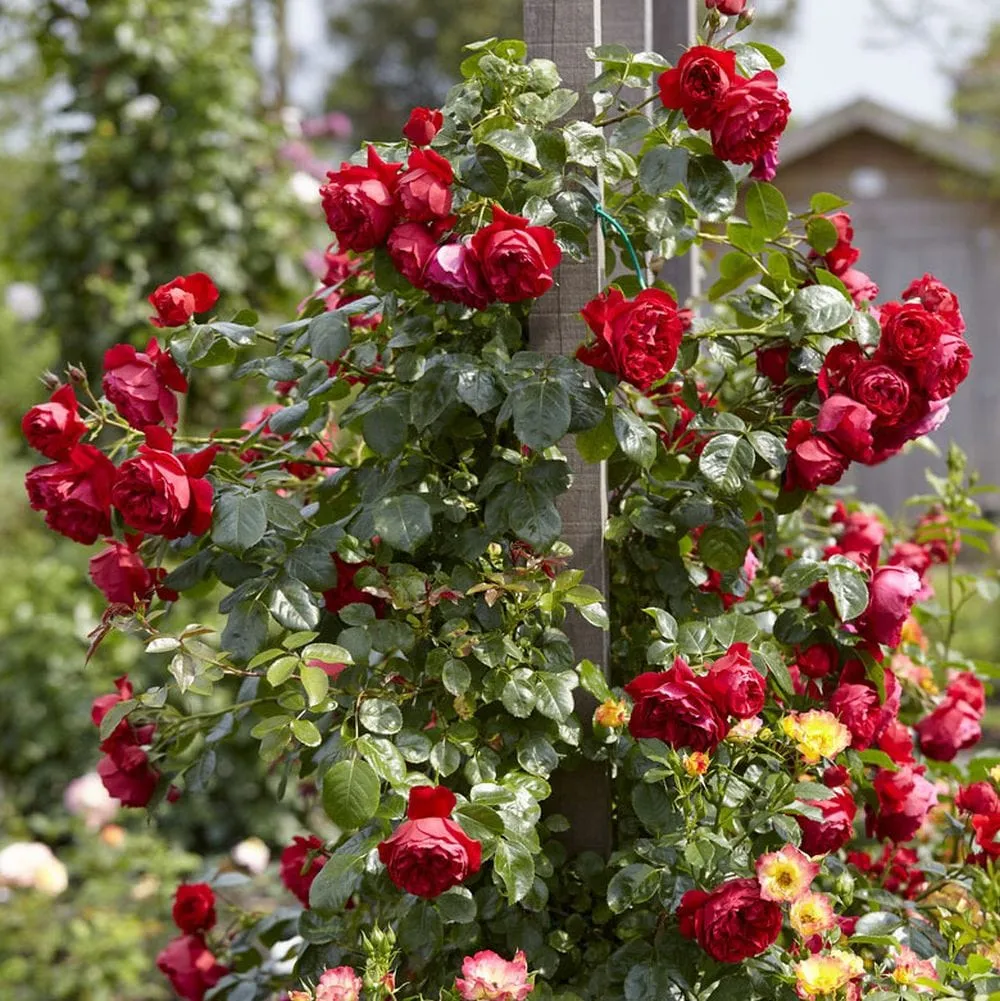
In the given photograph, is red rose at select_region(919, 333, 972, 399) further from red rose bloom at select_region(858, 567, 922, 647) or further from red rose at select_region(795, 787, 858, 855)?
red rose at select_region(795, 787, 858, 855)

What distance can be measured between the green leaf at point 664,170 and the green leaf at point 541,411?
22cm

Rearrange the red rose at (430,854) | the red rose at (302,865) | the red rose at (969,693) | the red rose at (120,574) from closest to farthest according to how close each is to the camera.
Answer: the red rose at (430,854), the red rose at (120,574), the red rose at (302,865), the red rose at (969,693)

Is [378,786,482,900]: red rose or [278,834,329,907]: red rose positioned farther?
[278,834,329,907]: red rose

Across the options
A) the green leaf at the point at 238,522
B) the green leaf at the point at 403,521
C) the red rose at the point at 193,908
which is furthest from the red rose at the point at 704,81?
the red rose at the point at 193,908

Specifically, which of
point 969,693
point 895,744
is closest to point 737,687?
point 895,744

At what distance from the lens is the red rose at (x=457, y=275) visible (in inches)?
46.4

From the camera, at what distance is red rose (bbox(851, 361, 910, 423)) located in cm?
126

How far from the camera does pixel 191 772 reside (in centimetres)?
141

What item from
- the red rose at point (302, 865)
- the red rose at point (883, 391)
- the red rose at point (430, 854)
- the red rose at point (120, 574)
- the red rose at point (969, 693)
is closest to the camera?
the red rose at point (430, 854)

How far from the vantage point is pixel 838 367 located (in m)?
1.32

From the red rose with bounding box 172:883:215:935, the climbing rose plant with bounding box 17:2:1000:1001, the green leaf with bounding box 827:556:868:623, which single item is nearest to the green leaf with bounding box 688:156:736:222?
the climbing rose plant with bounding box 17:2:1000:1001

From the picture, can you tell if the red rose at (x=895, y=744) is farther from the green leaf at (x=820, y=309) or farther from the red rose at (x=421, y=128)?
the red rose at (x=421, y=128)

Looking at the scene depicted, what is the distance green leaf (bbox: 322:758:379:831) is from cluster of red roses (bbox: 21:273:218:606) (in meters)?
0.29

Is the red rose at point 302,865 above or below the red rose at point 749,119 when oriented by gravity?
below
